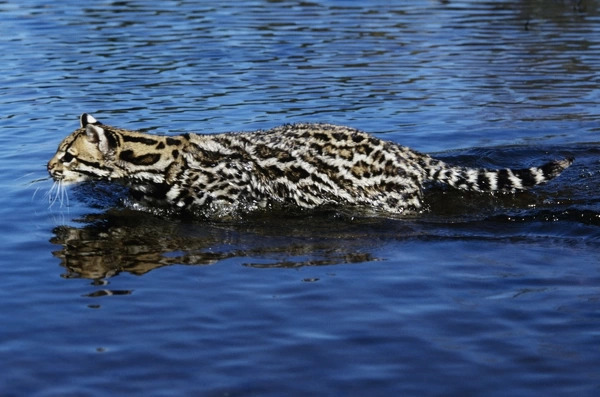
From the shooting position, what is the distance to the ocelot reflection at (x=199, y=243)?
10.3m

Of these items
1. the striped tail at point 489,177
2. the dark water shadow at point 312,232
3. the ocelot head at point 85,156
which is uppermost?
the ocelot head at point 85,156

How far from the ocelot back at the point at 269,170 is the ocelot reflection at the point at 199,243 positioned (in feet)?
1.07

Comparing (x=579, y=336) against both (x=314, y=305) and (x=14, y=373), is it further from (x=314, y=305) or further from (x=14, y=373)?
(x=14, y=373)

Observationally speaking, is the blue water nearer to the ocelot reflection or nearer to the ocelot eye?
the ocelot reflection

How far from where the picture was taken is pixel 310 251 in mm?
10609

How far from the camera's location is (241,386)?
743 centimetres

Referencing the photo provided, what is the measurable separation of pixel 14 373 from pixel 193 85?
11582 millimetres

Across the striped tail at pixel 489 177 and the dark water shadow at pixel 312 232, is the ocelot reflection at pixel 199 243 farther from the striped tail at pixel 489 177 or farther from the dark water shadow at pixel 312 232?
→ the striped tail at pixel 489 177

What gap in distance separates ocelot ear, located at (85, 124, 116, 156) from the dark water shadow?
0.78m

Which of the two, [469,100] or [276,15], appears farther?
[276,15]

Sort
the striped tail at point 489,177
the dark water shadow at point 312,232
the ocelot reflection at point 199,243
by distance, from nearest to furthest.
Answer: the ocelot reflection at point 199,243
the dark water shadow at point 312,232
the striped tail at point 489,177

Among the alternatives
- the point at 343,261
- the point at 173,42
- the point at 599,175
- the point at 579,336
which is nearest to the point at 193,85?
the point at 173,42

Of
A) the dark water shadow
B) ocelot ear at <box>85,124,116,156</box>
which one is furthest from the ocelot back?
the dark water shadow

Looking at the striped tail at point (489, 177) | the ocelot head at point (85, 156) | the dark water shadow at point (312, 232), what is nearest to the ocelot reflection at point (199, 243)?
the dark water shadow at point (312, 232)
